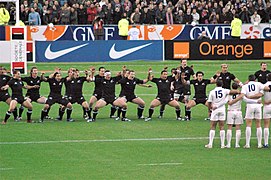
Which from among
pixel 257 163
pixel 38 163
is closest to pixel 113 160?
pixel 38 163

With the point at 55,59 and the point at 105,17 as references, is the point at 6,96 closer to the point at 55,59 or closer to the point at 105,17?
the point at 55,59

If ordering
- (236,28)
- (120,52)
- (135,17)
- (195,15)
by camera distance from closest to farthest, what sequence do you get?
(120,52) → (236,28) → (135,17) → (195,15)

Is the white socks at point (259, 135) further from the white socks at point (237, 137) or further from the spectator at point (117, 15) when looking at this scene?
the spectator at point (117, 15)

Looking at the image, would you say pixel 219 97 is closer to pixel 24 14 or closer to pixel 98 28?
pixel 98 28

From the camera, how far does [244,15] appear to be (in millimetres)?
57750

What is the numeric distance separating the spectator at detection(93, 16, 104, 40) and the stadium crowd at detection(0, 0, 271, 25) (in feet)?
3.85

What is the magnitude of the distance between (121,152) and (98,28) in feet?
91.1

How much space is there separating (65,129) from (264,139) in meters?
7.82

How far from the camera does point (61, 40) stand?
53656mm

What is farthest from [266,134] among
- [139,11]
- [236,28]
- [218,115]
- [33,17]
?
[139,11]

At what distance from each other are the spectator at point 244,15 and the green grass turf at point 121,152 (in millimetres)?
21937

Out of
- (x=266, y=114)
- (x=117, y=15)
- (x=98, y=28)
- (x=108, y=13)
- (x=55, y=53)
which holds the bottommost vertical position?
(x=266, y=114)

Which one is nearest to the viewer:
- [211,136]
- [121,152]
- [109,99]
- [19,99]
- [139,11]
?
[121,152]

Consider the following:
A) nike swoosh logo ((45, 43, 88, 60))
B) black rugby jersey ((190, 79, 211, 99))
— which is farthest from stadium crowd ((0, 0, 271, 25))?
black rugby jersey ((190, 79, 211, 99))
